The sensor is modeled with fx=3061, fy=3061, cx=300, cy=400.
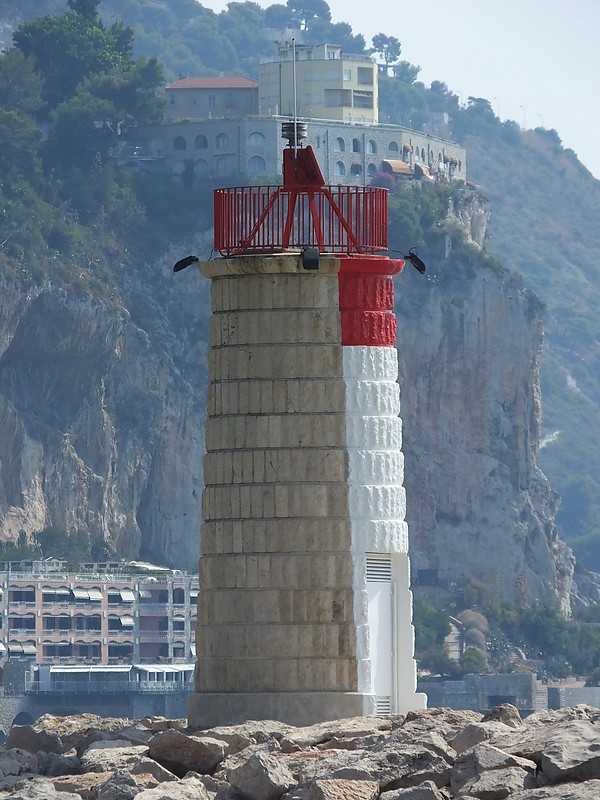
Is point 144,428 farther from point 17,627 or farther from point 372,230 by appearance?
point 372,230

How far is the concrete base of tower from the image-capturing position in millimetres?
20891

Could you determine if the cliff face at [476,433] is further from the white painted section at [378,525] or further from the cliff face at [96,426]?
the white painted section at [378,525]

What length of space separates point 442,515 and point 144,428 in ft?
58.0

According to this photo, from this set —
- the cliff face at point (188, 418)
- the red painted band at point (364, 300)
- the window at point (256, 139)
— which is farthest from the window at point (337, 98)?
the red painted band at point (364, 300)

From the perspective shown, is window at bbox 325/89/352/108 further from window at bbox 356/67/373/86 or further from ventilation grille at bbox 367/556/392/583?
ventilation grille at bbox 367/556/392/583

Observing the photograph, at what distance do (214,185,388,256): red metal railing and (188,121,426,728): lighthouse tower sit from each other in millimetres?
36

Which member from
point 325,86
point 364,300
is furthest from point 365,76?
point 364,300

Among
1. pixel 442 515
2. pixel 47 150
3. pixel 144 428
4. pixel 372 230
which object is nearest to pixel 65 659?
pixel 144 428

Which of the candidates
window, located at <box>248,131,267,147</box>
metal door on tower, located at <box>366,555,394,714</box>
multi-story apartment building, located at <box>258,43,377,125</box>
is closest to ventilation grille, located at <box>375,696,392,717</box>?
metal door on tower, located at <box>366,555,394,714</box>

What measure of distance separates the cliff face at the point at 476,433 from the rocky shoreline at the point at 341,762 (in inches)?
5441

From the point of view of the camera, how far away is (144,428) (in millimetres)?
155750

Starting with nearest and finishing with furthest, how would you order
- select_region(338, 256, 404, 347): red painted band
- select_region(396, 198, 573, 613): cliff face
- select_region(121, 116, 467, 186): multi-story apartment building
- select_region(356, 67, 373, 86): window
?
1. select_region(338, 256, 404, 347): red painted band
2. select_region(396, 198, 573, 613): cliff face
3. select_region(121, 116, 467, 186): multi-story apartment building
4. select_region(356, 67, 373, 86): window

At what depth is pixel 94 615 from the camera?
139500 millimetres

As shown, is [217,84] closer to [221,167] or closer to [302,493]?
[221,167]
